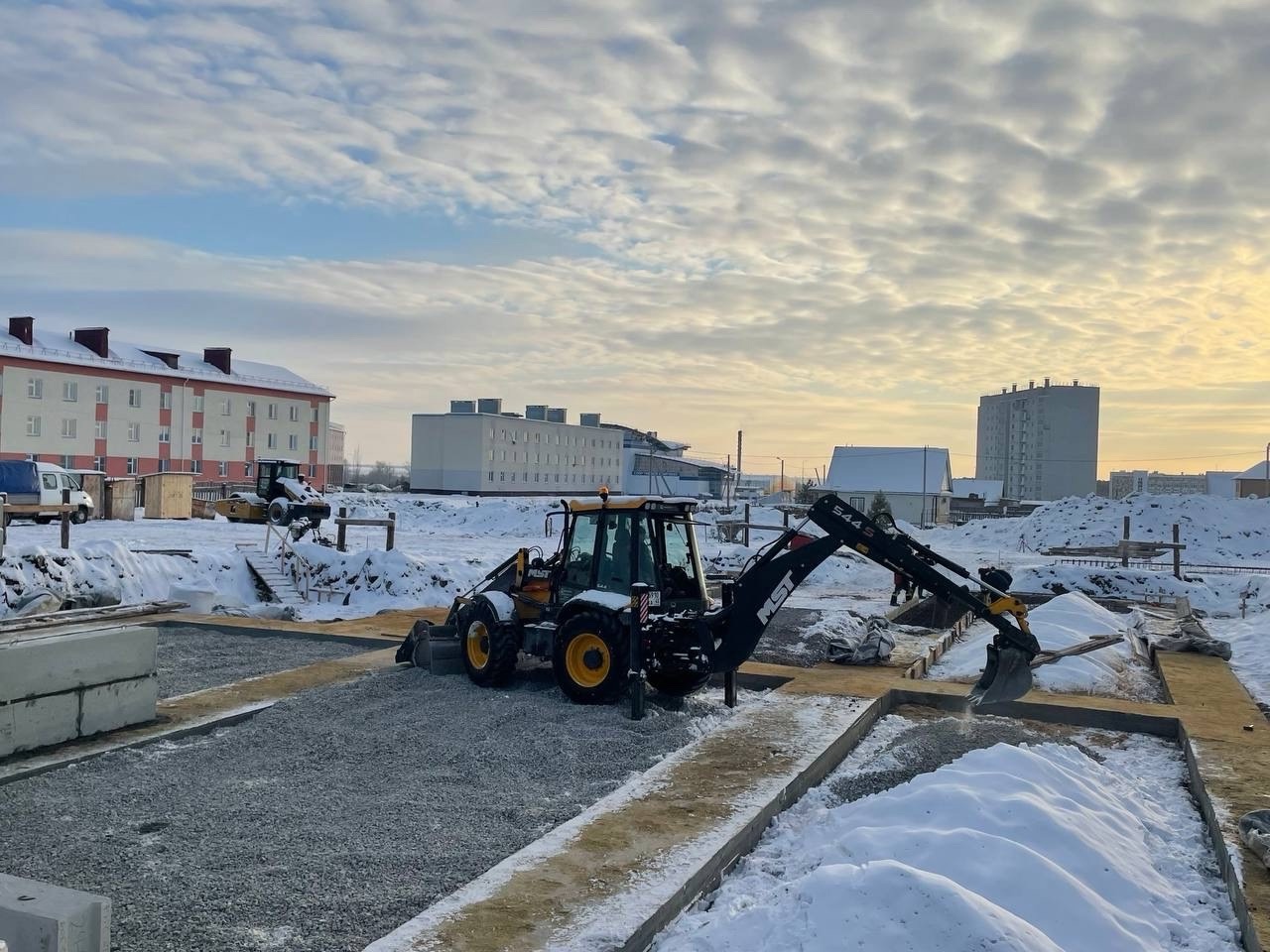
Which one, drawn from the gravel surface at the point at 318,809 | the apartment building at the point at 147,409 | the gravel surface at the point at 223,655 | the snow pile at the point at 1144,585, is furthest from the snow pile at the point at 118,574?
the apartment building at the point at 147,409

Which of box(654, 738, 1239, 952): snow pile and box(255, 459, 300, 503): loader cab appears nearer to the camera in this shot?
box(654, 738, 1239, 952): snow pile

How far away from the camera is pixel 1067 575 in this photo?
2688 cm

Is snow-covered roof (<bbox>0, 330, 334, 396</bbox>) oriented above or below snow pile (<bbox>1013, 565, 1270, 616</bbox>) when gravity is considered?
above

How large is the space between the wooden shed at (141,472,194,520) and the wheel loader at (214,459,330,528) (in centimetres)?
176

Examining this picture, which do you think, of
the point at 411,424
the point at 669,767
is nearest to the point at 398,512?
the point at 411,424

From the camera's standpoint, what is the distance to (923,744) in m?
9.54

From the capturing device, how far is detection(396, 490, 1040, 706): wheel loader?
397 inches

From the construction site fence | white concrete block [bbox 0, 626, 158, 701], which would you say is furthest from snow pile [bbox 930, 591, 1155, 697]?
the construction site fence

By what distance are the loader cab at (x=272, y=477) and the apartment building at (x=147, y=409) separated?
65.5 ft

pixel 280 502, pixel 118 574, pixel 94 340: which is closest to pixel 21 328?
pixel 94 340

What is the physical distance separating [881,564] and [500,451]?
66719mm

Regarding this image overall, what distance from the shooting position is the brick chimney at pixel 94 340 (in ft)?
180

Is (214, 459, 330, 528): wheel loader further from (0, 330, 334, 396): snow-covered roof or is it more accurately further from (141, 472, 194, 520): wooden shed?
(0, 330, 334, 396): snow-covered roof

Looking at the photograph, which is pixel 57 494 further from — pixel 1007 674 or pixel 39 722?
pixel 1007 674
